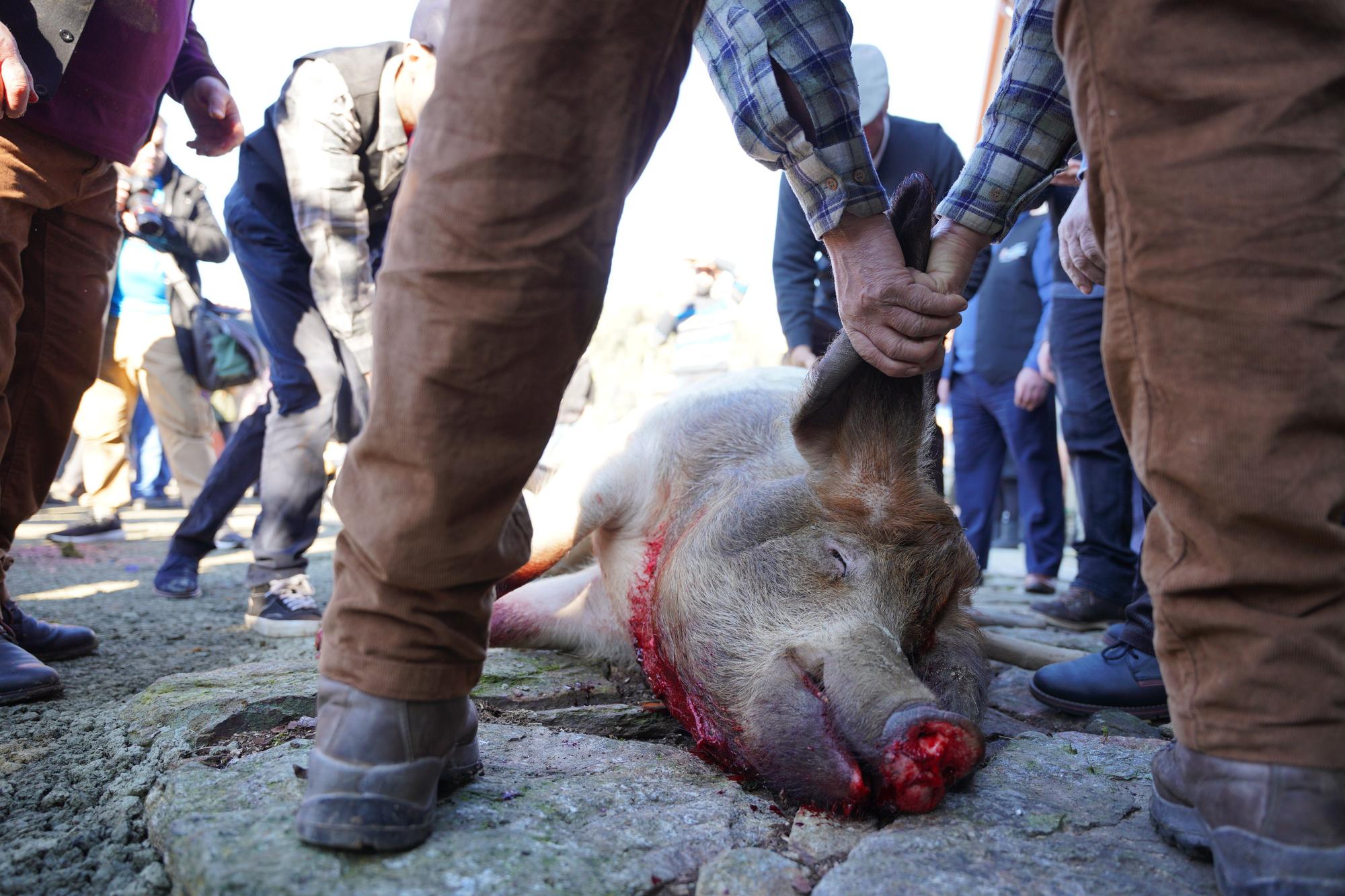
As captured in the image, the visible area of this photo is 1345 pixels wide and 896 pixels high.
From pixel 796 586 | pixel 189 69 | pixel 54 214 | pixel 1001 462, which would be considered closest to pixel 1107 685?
pixel 796 586

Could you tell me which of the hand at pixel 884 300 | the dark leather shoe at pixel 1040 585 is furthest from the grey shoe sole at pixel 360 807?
the dark leather shoe at pixel 1040 585

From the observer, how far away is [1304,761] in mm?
1332

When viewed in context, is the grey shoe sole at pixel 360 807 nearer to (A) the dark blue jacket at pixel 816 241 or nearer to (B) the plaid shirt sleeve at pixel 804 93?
(B) the plaid shirt sleeve at pixel 804 93

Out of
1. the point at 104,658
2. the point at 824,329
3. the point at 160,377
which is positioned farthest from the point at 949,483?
the point at 104,658

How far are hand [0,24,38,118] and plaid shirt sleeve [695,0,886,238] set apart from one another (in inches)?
68.8

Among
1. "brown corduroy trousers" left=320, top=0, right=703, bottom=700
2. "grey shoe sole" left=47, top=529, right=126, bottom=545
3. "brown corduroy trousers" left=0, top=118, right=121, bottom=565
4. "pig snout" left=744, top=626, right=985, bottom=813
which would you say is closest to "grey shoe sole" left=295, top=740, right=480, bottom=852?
"brown corduroy trousers" left=320, top=0, right=703, bottom=700

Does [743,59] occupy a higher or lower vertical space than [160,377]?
higher

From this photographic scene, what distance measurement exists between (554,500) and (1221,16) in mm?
2501

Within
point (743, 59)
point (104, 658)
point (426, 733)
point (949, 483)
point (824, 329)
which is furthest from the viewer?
point (949, 483)

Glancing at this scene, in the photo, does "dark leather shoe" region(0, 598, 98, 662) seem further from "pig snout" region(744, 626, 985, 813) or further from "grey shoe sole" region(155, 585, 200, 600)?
"pig snout" region(744, 626, 985, 813)

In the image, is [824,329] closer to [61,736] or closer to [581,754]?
[581,754]

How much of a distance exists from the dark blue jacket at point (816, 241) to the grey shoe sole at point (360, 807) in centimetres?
370

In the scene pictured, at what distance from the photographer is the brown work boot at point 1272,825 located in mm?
1301

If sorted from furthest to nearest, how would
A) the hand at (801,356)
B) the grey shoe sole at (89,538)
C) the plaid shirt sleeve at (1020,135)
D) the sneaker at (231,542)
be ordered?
1. the sneaker at (231,542)
2. the grey shoe sole at (89,538)
3. the hand at (801,356)
4. the plaid shirt sleeve at (1020,135)
